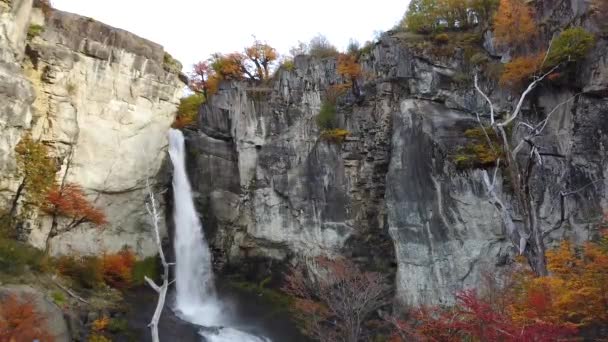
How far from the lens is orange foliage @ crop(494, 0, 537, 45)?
20.6 meters

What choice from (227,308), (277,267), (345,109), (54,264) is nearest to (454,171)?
(345,109)

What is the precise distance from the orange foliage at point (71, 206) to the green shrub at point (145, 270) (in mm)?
4133

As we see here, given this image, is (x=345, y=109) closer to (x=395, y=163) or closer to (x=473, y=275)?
(x=395, y=163)

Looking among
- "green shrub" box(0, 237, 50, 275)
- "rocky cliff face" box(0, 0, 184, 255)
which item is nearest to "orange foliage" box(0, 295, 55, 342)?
"green shrub" box(0, 237, 50, 275)

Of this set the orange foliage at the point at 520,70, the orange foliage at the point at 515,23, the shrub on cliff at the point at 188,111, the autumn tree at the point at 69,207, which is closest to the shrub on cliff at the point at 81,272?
the autumn tree at the point at 69,207

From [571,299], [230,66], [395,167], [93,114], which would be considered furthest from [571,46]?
[93,114]

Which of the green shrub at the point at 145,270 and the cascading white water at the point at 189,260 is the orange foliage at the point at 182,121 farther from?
the green shrub at the point at 145,270

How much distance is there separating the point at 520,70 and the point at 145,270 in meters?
20.2

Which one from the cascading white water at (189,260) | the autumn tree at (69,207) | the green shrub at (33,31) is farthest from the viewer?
the cascading white water at (189,260)

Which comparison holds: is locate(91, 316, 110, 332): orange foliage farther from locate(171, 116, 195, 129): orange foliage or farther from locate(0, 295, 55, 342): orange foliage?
locate(171, 116, 195, 129): orange foliage

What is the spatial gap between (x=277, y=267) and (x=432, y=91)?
11.6 meters

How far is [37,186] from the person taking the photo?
19.9m

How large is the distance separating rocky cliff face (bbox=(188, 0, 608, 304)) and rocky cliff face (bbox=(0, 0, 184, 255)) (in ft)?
10.2

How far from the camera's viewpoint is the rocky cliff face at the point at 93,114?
19.8 metres
